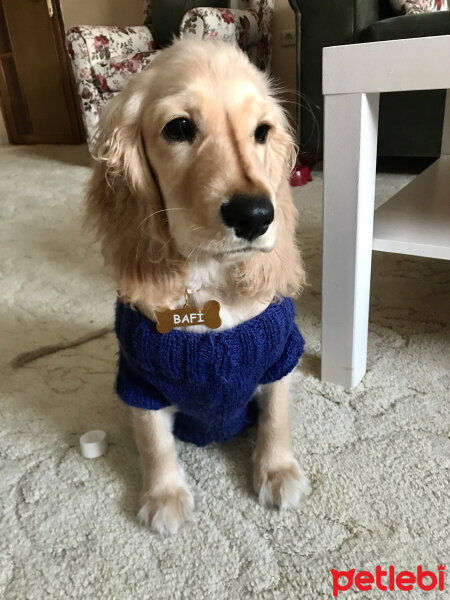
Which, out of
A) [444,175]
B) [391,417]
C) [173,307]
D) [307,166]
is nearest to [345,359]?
[391,417]

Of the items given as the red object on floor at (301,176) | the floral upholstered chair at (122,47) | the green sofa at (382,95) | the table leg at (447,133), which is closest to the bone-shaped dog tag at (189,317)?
the table leg at (447,133)

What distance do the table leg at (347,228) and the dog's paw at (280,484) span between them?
0.27 meters

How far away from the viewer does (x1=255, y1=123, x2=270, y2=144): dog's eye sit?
2.26ft

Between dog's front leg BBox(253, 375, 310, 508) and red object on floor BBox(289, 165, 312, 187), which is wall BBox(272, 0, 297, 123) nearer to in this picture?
red object on floor BBox(289, 165, 312, 187)

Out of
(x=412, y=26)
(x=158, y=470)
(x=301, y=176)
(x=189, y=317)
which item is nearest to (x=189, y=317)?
(x=189, y=317)

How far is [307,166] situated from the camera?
2449 millimetres

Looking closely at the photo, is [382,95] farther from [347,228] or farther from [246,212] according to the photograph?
[246,212]

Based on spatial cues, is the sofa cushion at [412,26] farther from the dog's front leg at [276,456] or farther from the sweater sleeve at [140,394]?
the sweater sleeve at [140,394]

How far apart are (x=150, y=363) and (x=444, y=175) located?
40.4 inches

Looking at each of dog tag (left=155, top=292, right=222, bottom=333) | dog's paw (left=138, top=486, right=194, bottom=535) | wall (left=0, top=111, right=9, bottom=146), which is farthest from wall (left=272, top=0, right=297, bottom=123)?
wall (left=0, top=111, right=9, bottom=146)

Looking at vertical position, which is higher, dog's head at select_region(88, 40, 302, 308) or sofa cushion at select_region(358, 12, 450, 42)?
sofa cushion at select_region(358, 12, 450, 42)

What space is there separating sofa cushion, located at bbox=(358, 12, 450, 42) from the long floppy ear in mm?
1729

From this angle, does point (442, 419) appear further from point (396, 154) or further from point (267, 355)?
point (396, 154)

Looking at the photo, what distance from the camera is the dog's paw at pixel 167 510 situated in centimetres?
74
